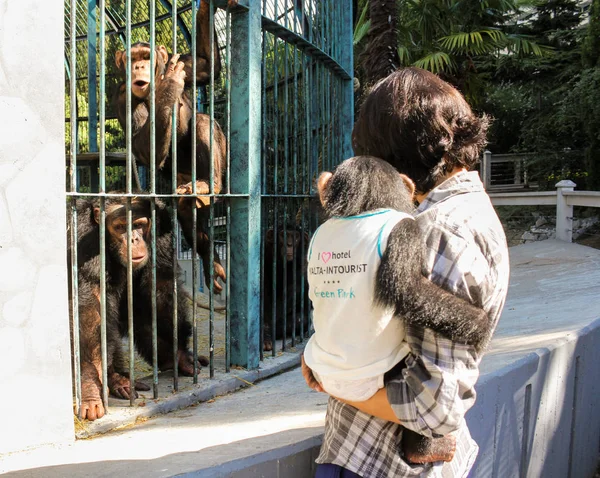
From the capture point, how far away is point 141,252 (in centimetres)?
372

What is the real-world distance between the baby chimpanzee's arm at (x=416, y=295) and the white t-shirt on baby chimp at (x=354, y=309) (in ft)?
0.10

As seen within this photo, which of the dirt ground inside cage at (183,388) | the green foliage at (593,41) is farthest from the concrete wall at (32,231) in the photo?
the green foliage at (593,41)

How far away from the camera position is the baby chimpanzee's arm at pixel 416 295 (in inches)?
53.8

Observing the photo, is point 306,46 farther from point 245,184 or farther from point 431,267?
point 431,267

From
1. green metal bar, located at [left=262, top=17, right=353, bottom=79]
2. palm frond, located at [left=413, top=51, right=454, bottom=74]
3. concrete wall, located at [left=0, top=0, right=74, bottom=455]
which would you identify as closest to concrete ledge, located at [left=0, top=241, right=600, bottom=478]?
concrete wall, located at [left=0, top=0, right=74, bottom=455]

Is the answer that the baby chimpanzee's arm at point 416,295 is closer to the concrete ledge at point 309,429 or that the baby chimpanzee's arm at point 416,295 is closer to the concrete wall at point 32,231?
the concrete ledge at point 309,429

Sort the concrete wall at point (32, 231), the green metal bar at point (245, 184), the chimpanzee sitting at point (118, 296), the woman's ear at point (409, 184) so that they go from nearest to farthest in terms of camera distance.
Result: the woman's ear at point (409, 184)
the concrete wall at point (32, 231)
the chimpanzee sitting at point (118, 296)
the green metal bar at point (245, 184)

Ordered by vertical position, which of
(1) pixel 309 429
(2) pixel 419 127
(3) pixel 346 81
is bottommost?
(1) pixel 309 429

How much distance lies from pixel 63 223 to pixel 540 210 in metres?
16.2

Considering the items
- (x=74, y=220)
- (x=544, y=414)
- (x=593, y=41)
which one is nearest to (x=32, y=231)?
(x=74, y=220)

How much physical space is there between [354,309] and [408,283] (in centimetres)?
15

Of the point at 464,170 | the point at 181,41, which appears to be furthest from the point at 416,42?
the point at 464,170

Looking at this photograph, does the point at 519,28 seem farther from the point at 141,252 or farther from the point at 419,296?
the point at 419,296

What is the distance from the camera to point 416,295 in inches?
54.2
